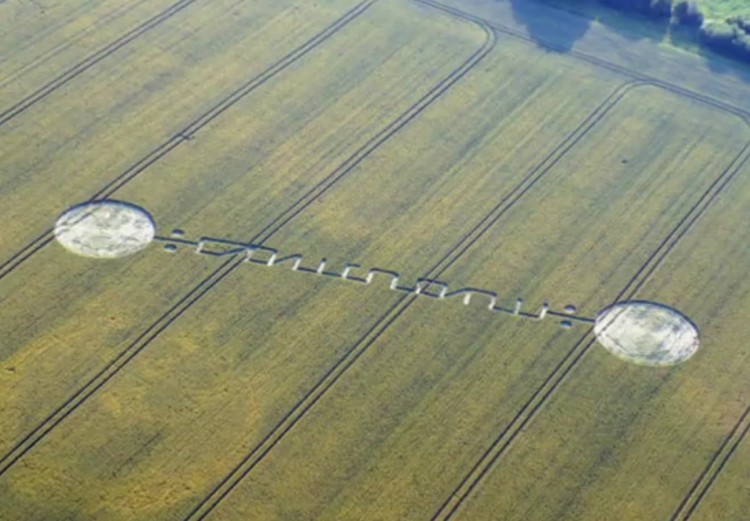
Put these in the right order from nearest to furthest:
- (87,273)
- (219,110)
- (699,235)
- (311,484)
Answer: (311,484), (87,273), (699,235), (219,110)

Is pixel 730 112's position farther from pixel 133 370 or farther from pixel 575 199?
pixel 133 370

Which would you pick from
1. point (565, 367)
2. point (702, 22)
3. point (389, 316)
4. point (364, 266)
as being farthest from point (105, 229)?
point (702, 22)

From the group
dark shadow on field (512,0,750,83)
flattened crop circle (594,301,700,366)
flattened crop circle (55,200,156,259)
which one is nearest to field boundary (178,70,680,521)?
dark shadow on field (512,0,750,83)

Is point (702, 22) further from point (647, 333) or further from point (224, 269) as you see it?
point (224, 269)

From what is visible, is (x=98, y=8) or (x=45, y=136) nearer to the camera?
(x=45, y=136)

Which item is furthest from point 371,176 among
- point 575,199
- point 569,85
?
point 569,85

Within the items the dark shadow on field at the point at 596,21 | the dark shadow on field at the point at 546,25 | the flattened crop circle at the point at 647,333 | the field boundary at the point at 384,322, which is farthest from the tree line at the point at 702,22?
the flattened crop circle at the point at 647,333

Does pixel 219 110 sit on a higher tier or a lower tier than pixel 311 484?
higher

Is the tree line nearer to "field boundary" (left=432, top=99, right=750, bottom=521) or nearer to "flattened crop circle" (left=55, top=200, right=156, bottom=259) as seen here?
"field boundary" (left=432, top=99, right=750, bottom=521)
